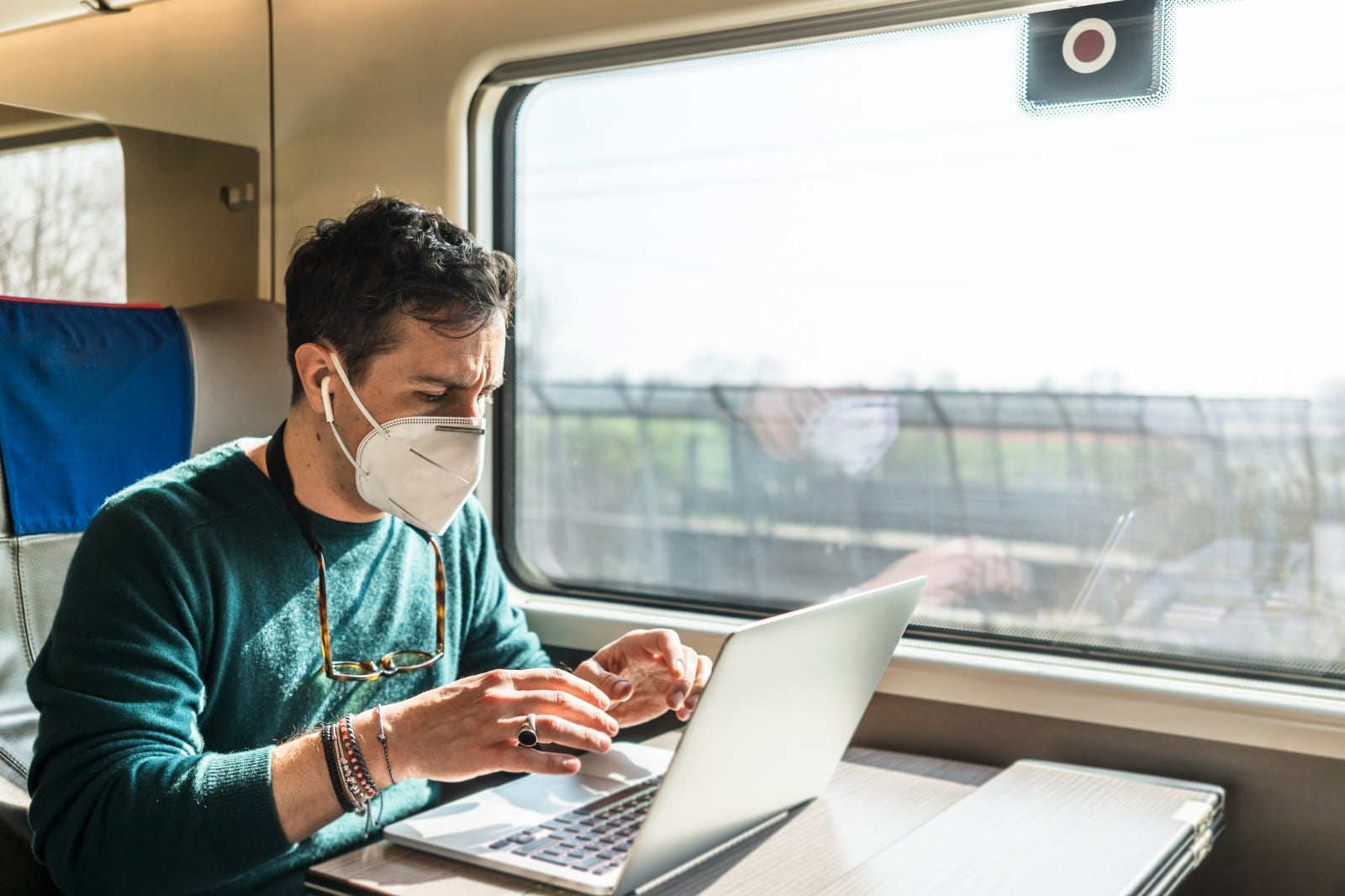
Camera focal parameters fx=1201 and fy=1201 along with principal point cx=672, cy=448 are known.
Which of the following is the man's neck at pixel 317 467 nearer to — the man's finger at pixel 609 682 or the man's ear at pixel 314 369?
the man's ear at pixel 314 369

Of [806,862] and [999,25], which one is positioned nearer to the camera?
[806,862]

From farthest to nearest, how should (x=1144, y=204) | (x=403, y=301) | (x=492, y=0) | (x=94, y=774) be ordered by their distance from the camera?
(x=492, y=0) → (x=1144, y=204) → (x=403, y=301) → (x=94, y=774)

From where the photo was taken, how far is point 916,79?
79.5 inches

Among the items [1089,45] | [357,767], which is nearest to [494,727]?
[357,767]

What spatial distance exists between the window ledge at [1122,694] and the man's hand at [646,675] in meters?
0.46

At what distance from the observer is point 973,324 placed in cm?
204

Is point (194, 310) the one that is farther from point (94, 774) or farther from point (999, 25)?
point (999, 25)

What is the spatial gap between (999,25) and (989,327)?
1.59 feet

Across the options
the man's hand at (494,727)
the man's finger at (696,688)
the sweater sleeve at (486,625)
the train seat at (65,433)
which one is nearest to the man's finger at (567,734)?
the man's hand at (494,727)

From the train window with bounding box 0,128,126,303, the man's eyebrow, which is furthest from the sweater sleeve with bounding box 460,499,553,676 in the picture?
the train window with bounding box 0,128,126,303

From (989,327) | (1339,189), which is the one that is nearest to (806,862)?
(989,327)

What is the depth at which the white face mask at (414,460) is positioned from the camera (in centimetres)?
151

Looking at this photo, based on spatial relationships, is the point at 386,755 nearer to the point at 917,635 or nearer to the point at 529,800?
the point at 529,800

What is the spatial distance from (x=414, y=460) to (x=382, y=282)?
0.75ft
